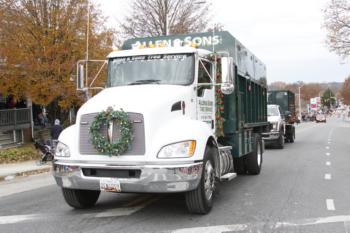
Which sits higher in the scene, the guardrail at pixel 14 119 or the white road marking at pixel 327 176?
the guardrail at pixel 14 119

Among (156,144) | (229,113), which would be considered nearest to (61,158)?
(156,144)

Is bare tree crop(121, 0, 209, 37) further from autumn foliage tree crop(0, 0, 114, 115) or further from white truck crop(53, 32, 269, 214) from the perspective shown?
white truck crop(53, 32, 269, 214)

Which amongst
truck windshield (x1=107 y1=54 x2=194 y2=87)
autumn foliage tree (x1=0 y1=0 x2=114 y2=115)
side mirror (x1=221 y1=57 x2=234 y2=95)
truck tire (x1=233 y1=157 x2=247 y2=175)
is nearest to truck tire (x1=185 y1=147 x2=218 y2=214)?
side mirror (x1=221 y1=57 x2=234 y2=95)

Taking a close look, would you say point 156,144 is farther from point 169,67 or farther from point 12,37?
point 12,37

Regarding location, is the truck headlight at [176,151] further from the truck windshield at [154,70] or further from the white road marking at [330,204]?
the white road marking at [330,204]

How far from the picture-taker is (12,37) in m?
19.7

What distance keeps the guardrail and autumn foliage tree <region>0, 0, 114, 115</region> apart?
9.15 feet

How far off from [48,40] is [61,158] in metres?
14.2

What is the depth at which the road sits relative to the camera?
6523 mm

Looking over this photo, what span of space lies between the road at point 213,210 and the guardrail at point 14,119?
1258 centimetres

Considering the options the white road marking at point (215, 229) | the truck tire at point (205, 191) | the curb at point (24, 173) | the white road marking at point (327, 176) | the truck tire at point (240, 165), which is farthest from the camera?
the curb at point (24, 173)

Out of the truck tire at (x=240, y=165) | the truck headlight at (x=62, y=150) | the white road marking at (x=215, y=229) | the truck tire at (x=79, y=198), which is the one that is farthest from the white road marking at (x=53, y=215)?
the truck tire at (x=240, y=165)

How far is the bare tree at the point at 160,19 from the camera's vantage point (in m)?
33.0

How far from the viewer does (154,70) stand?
313 inches
